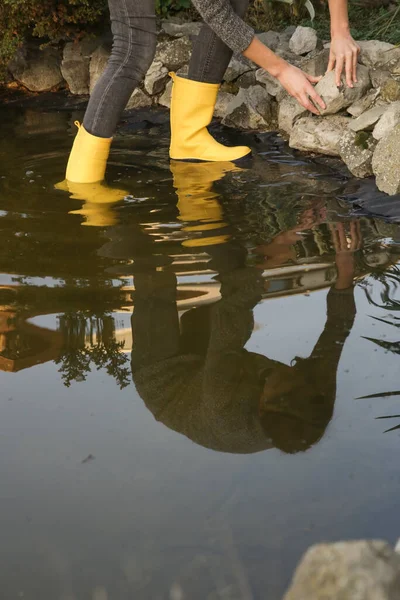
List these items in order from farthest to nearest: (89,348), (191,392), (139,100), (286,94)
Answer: (139,100) → (286,94) → (89,348) → (191,392)

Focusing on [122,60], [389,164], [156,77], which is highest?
[122,60]

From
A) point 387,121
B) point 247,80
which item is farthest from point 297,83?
point 247,80

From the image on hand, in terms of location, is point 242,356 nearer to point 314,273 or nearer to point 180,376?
point 180,376

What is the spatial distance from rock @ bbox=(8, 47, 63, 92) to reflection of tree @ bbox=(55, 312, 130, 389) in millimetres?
4358

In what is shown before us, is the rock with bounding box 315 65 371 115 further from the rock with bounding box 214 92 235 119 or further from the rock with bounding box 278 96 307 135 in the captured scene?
the rock with bounding box 214 92 235 119

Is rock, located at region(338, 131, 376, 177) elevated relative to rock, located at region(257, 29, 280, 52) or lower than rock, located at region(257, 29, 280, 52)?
lower

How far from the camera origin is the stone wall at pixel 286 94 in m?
3.52

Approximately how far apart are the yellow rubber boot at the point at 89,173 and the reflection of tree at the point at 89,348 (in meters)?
1.22

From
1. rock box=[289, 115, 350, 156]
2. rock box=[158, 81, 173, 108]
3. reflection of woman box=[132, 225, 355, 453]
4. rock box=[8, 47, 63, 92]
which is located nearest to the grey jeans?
rock box=[289, 115, 350, 156]

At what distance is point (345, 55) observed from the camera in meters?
3.51

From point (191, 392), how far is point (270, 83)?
3077 millimetres

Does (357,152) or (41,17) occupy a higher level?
(41,17)

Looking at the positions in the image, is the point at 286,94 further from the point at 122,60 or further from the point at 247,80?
the point at 122,60

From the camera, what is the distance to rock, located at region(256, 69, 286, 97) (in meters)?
4.45
